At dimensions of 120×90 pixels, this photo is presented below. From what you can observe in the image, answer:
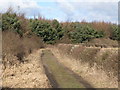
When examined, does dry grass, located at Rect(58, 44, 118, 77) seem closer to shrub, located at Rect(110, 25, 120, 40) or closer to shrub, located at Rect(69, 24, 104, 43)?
shrub, located at Rect(69, 24, 104, 43)

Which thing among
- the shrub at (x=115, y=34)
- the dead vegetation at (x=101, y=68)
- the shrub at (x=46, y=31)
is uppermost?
the dead vegetation at (x=101, y=68)

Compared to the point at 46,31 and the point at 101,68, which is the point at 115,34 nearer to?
the point at 46,31

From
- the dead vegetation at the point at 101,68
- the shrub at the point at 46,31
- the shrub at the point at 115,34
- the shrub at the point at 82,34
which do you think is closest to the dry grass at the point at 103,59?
the dead vegetation at the point at 101,68

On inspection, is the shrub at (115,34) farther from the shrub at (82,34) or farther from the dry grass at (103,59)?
the dry grass at (103,59)

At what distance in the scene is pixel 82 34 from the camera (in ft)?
222

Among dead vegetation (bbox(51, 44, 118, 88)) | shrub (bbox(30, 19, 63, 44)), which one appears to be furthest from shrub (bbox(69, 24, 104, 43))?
dead vegetation (bbox(51, 44, 118, 88))

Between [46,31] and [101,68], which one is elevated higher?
[101,68]

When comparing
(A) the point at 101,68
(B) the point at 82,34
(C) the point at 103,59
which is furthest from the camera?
(B) the point at 82,34

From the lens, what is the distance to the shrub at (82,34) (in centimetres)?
6738

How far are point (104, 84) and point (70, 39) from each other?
178 feet

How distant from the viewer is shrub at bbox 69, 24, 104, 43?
67.4 m

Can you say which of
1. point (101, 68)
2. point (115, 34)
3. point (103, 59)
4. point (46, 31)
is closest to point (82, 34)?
point (46, 31)

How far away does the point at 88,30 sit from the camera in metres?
69.0

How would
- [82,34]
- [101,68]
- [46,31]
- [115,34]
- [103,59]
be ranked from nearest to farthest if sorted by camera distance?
[101,68], [103,59], [46,31], [82,34], [115,34]
